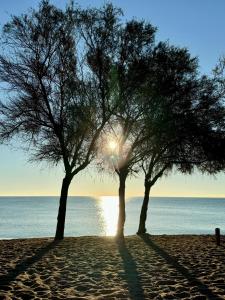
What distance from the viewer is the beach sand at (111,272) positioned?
1241cm

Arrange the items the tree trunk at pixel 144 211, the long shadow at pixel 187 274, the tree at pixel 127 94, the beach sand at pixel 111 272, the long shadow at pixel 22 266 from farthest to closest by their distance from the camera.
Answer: the tree trunk at pixel 144 211, the tree at pixel 127 94, the long shadow at pixel 22 266, the beach sand at pixel 111 272, the long shadow at pixel 187 274

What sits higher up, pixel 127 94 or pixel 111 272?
pixel 127 94

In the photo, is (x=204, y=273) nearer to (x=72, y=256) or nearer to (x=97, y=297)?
(x=97, y=297)

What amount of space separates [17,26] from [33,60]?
2.32 m

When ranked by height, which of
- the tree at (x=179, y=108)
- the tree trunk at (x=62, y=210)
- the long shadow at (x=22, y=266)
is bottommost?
the long shadow at (x=22, y=266)

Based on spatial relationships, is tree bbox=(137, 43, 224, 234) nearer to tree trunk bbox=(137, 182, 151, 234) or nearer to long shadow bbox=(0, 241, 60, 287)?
tree trunk bbox=(137, 182, 151, 234)

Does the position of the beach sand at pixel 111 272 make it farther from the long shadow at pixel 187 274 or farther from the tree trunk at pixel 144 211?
the tree trunk at pixel 144 211

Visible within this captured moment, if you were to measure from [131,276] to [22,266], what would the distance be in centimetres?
452

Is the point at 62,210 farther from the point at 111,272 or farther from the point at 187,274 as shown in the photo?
the point at 187,274

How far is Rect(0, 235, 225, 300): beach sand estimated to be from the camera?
40.7ft

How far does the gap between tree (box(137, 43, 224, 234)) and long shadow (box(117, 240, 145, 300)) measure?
32.5 feet

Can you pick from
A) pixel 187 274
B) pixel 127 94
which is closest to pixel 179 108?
pixel 127 94

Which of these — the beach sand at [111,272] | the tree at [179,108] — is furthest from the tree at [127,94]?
the beach sand at [111,272]

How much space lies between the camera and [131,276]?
15047mm
